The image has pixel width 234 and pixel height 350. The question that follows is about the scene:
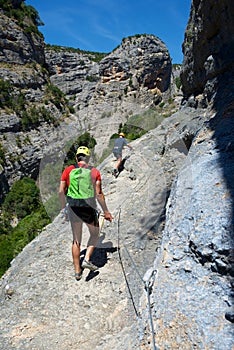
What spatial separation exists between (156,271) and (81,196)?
139cm

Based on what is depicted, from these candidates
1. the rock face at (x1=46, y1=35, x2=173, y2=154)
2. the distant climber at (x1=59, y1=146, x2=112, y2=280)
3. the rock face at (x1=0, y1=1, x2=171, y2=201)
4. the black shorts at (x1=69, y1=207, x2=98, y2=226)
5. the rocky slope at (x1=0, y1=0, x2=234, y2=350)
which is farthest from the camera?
the rock face at (x1=46, y1=35, x2=173, y2=154)

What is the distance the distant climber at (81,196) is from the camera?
3.59 metres

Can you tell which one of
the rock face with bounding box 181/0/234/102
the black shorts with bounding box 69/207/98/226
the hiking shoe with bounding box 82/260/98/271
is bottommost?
the hiking shoe with bounding box 82/260/98/271

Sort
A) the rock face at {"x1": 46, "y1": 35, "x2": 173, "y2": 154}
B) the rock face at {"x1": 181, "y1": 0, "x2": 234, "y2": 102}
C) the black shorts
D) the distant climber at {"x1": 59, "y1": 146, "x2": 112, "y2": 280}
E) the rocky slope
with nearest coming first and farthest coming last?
the rocky slope, the distant climber at {"x1": 59, "y1": 146, "x2": 112, "y2": 280}, the black shorts, the rock face at {"x1": 181, "y1": 0, "x2": 234, "y2": 102}, the rock face at {"x1": 46, "y1": 35, "x2": 173, "y2": 154}

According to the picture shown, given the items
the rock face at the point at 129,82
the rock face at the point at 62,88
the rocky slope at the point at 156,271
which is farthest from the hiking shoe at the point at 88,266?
the rock face at the point at 129,82

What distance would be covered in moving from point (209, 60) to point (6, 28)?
31.4 metres

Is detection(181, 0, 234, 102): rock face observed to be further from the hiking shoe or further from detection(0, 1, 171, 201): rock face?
detection(0, 1, 171, 201): rock face

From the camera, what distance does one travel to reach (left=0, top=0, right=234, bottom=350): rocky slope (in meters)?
2.06

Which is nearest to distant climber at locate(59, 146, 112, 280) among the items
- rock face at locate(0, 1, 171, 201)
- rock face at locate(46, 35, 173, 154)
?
rock face at locate(0, 1, 171, 201)

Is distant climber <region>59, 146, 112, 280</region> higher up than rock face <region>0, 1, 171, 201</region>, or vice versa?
rock face <region>0, 1, 171, 201</region>

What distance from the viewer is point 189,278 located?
2.25 metres

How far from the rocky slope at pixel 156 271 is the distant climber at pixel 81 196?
544mm

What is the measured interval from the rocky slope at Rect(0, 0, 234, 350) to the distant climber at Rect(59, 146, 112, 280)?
21.4 inches

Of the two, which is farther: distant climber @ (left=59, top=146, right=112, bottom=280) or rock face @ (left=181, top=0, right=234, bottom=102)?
rock face @ (left=181, top=0, right=234, bottom=102)
